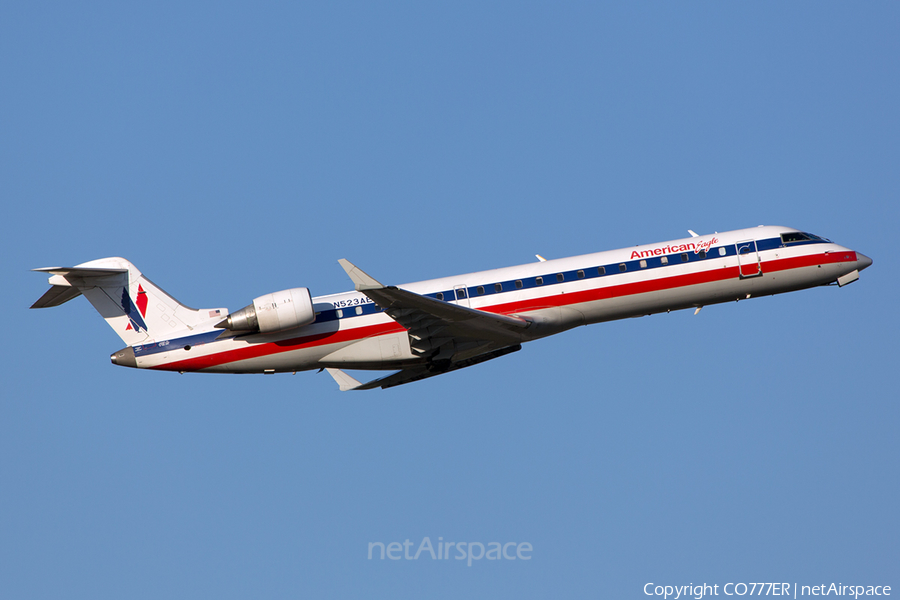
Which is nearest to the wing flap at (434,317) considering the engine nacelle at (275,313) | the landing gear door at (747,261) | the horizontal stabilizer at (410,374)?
the horizontal stabilizer at (410,374)

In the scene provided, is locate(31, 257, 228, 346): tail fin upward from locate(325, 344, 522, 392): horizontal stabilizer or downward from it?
upward

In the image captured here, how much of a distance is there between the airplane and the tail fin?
3cm

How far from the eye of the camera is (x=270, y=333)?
24.5 metres

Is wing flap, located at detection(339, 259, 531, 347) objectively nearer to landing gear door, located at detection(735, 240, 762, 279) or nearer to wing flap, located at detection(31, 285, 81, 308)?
landing gear door, located at detection(735, 240, 762, 279)

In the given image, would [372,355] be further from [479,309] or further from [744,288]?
[744,288]

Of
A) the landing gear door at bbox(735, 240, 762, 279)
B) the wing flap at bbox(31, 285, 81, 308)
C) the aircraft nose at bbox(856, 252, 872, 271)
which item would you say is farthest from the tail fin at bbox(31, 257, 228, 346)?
the aircraft nose at bbox(856, 252, 872, 271)

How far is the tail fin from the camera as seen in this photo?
2506 cm

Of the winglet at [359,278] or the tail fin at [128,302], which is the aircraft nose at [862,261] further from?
the tail fin at [128,302]

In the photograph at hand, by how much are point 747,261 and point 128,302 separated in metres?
17.7

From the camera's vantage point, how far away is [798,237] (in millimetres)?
26562

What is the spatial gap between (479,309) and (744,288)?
7.85 meters

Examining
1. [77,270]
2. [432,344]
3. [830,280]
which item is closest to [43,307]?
[77,270]

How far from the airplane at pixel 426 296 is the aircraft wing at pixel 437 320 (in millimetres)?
Answer: 56

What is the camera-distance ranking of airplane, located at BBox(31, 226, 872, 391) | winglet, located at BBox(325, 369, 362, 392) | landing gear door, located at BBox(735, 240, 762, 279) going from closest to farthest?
1. airplane, located at BBox(31, 226, 872, 391)
2. landing gear door, located at BBox(735, 240, 762, 279)
3. winglet, located at BBox(325, 369, 362, 392)
